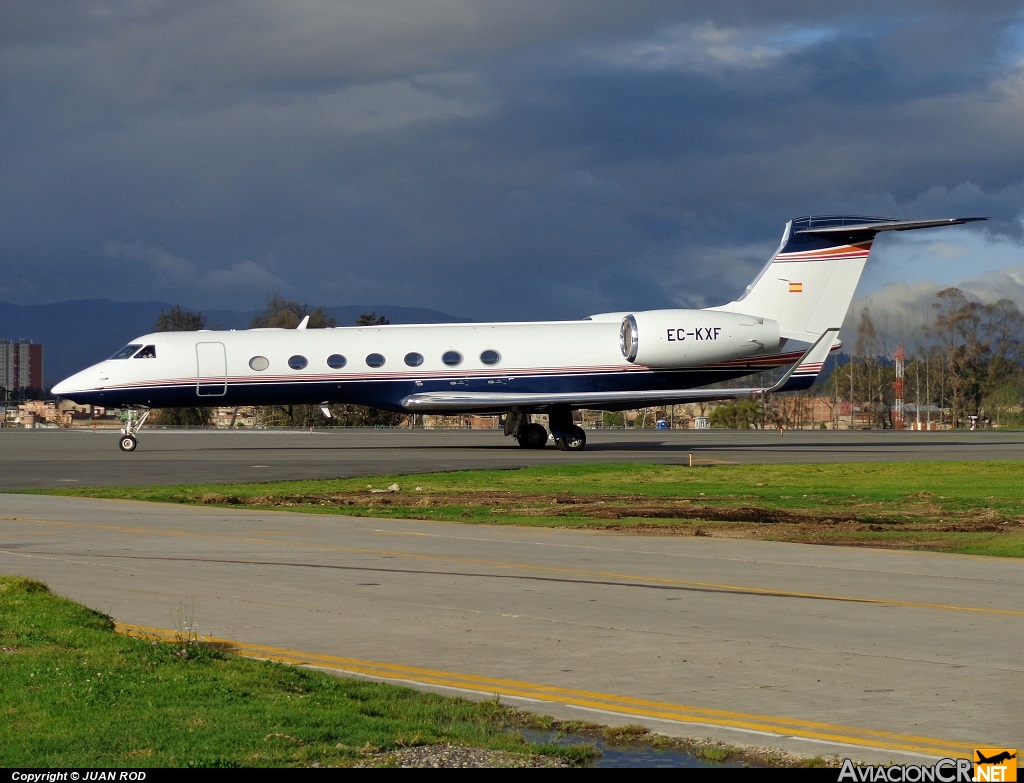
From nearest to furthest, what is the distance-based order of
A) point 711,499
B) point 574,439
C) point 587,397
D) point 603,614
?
point 603,614 < point 711,499 < point 587,397 < point 574,439

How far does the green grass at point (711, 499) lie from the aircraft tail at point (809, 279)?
38.2 feet

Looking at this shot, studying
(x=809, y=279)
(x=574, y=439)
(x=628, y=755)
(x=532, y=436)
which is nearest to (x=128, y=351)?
(x=532, y=436)

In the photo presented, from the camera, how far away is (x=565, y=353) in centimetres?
3800

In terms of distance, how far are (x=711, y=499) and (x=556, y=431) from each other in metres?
16.8

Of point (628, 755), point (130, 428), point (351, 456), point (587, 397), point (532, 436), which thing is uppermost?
point (587, 397)

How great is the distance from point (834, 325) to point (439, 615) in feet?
104

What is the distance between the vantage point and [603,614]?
10711mm

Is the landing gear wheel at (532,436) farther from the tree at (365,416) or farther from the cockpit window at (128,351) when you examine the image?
the tree at (365,416)

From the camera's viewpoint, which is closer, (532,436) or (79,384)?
(79,384)

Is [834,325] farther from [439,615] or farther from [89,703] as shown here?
[89,703]

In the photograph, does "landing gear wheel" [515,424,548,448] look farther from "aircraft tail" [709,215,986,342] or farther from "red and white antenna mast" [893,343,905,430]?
"red and white antenna mast" [893,343,905,430]

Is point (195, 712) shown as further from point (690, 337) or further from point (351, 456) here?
point (690, 337)

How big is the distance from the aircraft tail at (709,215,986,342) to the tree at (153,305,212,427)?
52126 millimetres

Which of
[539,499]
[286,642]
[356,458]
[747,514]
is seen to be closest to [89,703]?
[286,642]
